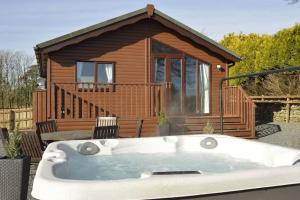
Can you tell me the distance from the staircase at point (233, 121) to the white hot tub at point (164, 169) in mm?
4080

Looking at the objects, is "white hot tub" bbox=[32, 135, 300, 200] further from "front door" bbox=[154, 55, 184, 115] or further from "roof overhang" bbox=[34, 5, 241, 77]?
"front door" bbox=[154, 55, 184, 115]

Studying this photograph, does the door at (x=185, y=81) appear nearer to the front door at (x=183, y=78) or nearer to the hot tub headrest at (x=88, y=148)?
the front door at (x=183, y=78)

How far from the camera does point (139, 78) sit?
12.8 metres

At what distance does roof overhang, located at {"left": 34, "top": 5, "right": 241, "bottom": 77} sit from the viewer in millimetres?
11391

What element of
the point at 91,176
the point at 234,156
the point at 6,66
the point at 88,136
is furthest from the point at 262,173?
the point at 6,66

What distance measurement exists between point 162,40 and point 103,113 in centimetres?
333

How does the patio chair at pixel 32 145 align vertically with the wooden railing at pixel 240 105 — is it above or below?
below

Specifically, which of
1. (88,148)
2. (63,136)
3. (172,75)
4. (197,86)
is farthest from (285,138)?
(88,148)

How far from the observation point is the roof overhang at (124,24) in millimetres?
11391

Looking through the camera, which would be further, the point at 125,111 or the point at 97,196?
the point at 125,111

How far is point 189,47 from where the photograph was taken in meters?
13.3

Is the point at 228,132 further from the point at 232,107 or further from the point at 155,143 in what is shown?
the point at 155,143

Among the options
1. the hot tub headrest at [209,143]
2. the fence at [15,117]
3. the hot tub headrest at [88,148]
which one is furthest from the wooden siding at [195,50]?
the fence at [15,117]

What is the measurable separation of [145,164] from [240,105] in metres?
6.51
